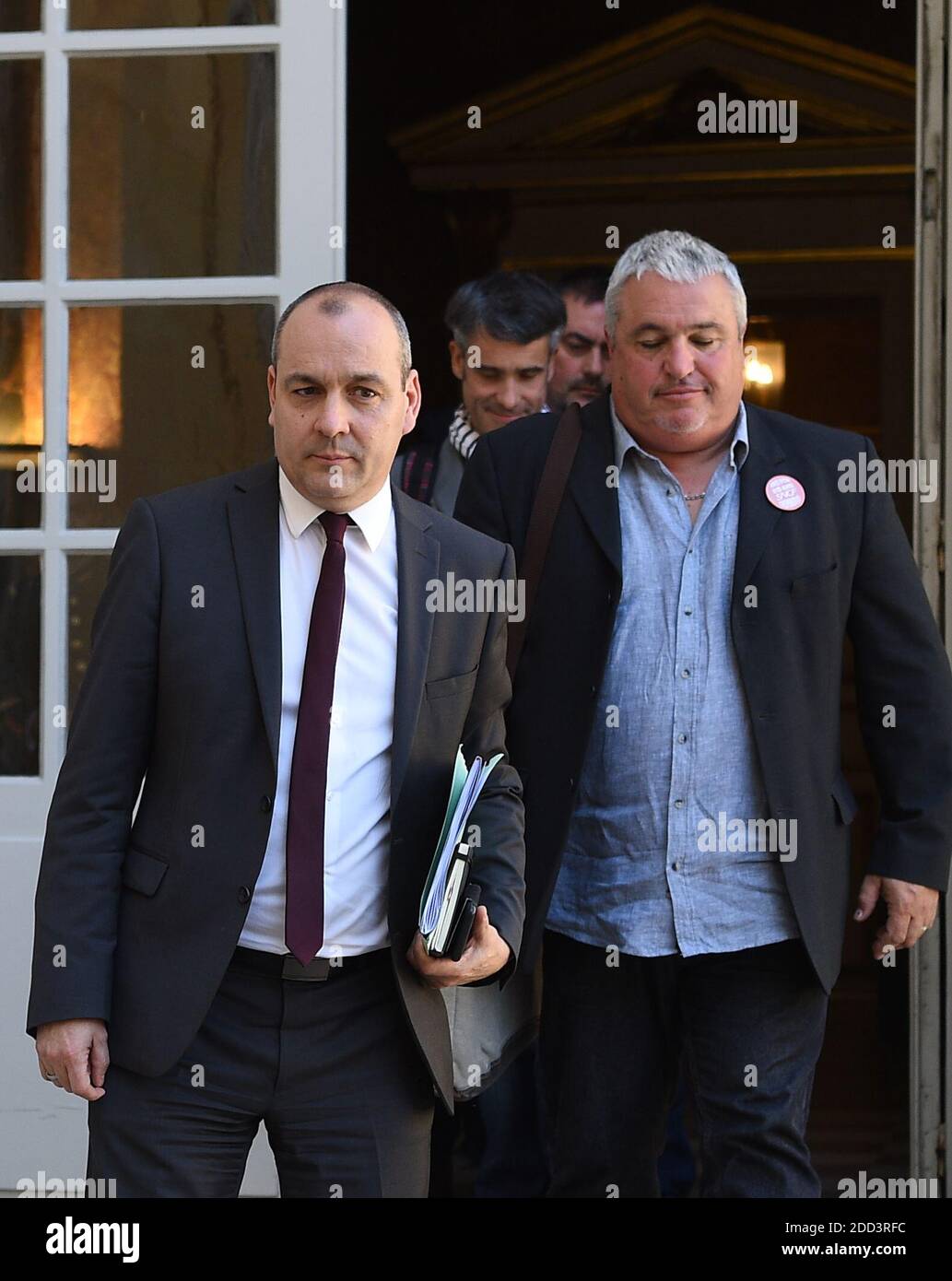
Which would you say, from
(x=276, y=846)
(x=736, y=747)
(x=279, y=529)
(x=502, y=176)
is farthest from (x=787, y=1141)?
(x=502, y=176)

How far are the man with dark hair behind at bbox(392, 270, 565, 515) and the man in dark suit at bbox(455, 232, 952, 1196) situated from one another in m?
0.61

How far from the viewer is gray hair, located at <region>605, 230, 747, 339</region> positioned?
294 centimetres

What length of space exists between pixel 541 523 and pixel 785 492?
434mm

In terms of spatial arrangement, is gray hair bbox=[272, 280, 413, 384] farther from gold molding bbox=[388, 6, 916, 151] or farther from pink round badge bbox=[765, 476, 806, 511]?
gold molding bbox=[388, 6, 916, 151]

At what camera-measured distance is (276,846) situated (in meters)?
2.43

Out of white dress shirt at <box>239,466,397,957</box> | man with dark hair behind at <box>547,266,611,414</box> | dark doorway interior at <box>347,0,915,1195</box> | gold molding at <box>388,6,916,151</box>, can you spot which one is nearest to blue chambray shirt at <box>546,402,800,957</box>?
white dress shirt at <box>239,466,397,957</box>

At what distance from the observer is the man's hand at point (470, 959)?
239 cm

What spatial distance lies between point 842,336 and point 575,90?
1.56 m

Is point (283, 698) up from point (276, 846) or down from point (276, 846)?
up

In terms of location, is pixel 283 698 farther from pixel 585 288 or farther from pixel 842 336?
pixel 842 336

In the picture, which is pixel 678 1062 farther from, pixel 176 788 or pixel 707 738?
pixel 176 788

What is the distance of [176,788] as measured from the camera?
7.91ft
